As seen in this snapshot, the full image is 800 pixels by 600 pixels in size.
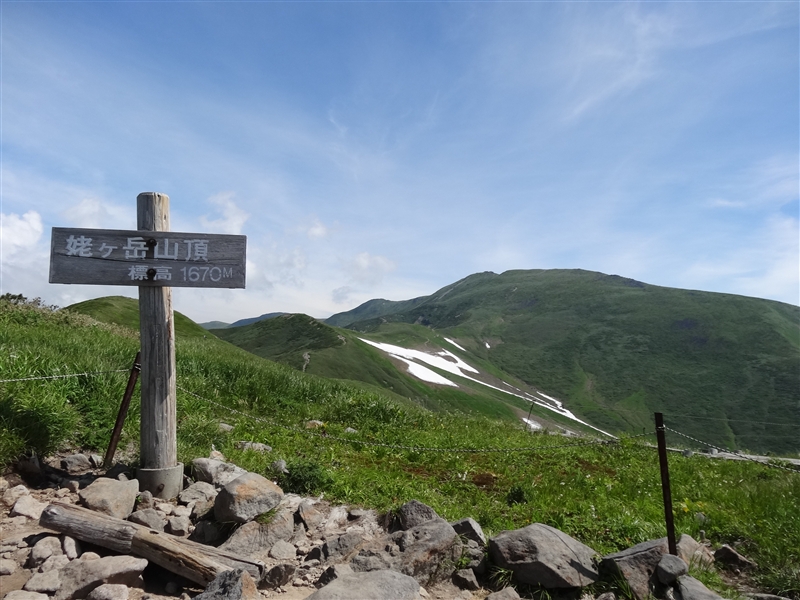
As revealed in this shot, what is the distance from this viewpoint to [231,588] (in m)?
4.71

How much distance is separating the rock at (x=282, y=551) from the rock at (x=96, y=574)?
1.41 meters

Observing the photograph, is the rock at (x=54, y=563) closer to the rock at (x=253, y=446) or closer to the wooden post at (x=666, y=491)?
the rock at (x=253, y=446)

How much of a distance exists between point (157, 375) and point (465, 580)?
5.09 meters

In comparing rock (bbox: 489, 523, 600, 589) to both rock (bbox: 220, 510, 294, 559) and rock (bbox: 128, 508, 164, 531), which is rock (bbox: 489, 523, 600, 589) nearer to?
rock (bbox: 220, 510, 294, 559)

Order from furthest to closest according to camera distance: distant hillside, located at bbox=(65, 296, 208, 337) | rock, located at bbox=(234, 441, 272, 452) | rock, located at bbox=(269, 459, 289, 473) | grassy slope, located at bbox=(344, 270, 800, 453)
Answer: grassy slope, located at bbox=(344, 270, 800, 453) → distant hillside, located at bbox=(65, 296, 208, 337) → rock, located at bbox=(234, 441, 272, 452) → rock, located at bbox=(269, 459, 289, 473)

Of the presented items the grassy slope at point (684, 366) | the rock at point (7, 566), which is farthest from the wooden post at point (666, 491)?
the grassy slope at point (684, 366)

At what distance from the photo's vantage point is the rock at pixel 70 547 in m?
5.53

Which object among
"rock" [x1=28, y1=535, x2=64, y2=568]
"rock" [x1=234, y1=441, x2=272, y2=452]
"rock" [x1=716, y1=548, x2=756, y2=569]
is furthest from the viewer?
"rock" [x1=234, y1=441, x2=272, y2=452]

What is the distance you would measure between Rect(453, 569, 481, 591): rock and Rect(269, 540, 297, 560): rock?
77.7 inches

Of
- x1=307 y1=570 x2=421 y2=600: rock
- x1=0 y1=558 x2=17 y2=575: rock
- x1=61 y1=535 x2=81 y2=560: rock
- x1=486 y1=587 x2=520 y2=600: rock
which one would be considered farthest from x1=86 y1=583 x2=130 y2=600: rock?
x1=486 y1=587 x2=520 y2=600: rock

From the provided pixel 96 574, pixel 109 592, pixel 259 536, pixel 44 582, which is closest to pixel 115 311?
pixel 259 536

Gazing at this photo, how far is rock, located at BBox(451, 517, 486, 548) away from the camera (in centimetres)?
638

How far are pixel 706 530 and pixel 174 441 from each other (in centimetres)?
858

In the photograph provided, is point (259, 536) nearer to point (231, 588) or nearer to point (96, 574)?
point (231, 588)
